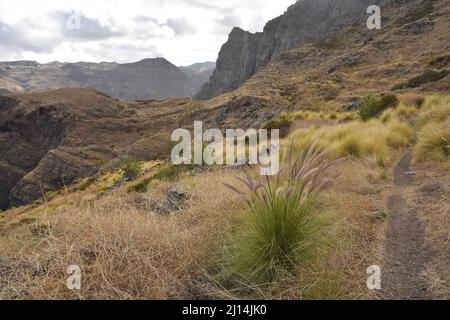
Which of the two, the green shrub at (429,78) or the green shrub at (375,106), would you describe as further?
the green shrub at (429,78)

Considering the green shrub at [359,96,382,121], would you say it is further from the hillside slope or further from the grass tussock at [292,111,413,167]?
the hillside slope

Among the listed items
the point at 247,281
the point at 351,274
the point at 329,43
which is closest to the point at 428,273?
the point at 351,274

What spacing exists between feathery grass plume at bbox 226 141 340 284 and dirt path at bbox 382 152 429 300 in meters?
0.72

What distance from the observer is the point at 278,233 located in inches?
136

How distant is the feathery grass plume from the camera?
11.0 ft

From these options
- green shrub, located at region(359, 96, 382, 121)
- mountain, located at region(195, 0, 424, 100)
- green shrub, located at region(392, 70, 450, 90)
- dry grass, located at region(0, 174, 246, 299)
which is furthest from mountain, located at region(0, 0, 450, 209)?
mountain, located at region(195, 0, 424, 100)

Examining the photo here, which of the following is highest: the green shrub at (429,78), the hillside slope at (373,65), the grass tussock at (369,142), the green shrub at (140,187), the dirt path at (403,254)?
the hillside slope at (373,65)

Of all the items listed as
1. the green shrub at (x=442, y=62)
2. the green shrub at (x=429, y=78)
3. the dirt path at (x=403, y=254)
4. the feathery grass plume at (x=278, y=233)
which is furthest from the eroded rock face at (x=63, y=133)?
the feathery grass plume at (x=278, y=233)

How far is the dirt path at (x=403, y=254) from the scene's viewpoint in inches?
126

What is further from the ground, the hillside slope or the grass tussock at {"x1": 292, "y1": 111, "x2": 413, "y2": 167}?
the hillside slope

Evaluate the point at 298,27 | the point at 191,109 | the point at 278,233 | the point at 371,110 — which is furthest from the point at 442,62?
the point at 298,27

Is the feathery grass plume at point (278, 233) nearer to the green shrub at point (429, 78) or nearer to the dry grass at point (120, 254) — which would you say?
the dry grass at point (120, 254)

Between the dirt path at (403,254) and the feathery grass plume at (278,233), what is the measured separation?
718 millimetres
